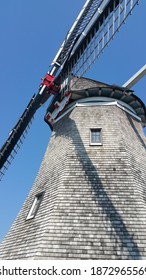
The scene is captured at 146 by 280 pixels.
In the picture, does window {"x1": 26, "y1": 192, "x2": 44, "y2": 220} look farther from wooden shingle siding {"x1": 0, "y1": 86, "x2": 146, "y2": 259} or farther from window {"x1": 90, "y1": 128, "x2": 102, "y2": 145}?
window {"x1": 90, "y1": 128, "x2": 102, "y2": 145}

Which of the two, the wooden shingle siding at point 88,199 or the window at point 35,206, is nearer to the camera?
the wooden shingle siding at point 88,199

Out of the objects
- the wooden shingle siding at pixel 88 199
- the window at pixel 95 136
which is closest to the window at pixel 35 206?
the wooden shingle siding at pixel 88 199

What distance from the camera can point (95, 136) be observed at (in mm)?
8922

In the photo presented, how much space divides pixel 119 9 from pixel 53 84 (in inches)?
191

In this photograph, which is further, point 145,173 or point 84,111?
point 84,111

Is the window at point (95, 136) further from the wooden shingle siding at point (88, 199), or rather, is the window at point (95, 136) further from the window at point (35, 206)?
the window at point (35, 206)

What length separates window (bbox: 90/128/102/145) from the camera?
8656mm

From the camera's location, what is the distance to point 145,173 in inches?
317

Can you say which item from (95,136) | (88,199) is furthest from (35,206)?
(95,136)

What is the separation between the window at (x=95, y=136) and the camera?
8.66 meters

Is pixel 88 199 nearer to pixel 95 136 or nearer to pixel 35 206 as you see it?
pixel 35 206

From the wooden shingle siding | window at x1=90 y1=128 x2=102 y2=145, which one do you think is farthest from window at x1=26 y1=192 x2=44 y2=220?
window at x1=90 y1=128 x2=102 y2=145
